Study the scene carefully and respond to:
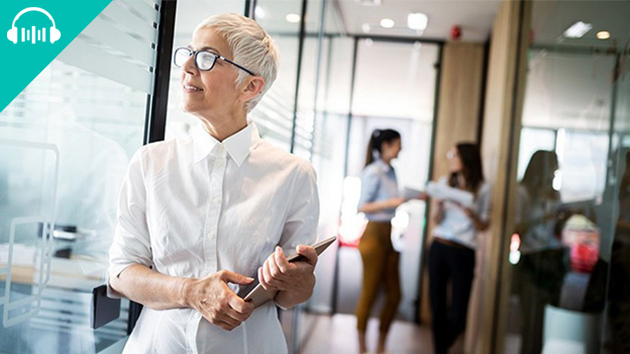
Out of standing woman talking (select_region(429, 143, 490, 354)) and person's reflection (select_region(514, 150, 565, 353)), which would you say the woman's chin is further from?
standing woman talking (select_region(429, 143, 490, 354))

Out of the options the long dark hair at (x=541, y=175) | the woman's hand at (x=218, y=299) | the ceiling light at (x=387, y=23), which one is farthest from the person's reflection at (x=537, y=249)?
the ceiling light at (x=387, y=23)

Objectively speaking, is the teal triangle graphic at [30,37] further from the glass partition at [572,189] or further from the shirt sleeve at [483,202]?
the shirt sleeve at [483,202]

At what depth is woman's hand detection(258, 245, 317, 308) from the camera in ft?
4.20

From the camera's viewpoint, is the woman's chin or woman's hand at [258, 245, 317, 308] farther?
the woman's chin

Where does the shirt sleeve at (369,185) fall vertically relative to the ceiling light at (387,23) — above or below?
below

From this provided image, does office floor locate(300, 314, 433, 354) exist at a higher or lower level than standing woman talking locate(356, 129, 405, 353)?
lower

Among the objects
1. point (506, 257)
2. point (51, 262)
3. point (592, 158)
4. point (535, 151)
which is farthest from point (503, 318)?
point (51, 262)

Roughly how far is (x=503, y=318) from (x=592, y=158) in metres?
1.85

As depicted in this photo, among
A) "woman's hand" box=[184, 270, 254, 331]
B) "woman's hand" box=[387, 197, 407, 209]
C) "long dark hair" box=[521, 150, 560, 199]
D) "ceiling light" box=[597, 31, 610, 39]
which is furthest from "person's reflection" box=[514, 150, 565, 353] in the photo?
"woman's hand" box=[184, 270, 254, 331]

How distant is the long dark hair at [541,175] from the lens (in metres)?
3.54

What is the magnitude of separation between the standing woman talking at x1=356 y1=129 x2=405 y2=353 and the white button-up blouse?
139 inches

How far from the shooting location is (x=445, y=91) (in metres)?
6.52

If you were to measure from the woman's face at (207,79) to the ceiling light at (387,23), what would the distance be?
4.91 m

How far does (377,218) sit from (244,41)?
3751 mm
